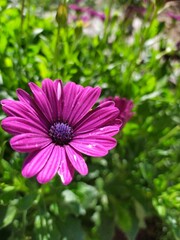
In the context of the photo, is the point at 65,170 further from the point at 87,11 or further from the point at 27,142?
the point at 87,11

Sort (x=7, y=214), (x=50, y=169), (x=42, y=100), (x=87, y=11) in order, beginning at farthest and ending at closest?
1. (x=87, y=11)
2. (x=7, y=214)
3. (x=42, y=100)
4. (x=50, y=169)

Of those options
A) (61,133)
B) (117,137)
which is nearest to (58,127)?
(61,133)

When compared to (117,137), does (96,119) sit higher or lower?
higher

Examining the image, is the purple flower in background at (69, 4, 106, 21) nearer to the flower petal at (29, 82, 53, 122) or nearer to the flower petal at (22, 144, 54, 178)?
the flower petal at (29, 82, 53, 122)

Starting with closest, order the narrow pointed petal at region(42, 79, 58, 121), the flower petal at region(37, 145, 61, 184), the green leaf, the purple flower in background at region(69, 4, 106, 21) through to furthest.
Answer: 1. the flower petal at region(37, 145, 61, 184)
2. the narrow pointed petal at region(42, 79, 58, 121)
3. the green leaf
4. the purple flower in background at region(69, 4, 106, 21)


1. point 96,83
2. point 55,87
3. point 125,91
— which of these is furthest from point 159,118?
point 55,87

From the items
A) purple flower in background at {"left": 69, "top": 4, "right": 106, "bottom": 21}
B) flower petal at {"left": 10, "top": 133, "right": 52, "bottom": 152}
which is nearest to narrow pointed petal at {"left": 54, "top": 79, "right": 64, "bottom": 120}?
flower petal at {"left": 10, "top": 133, "right": 52, "bottom": 152}

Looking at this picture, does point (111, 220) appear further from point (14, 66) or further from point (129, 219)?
point (14, 66)

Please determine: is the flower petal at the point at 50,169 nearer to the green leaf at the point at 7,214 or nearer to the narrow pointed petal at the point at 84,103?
the narrow pointed petal at the point at 84,103
